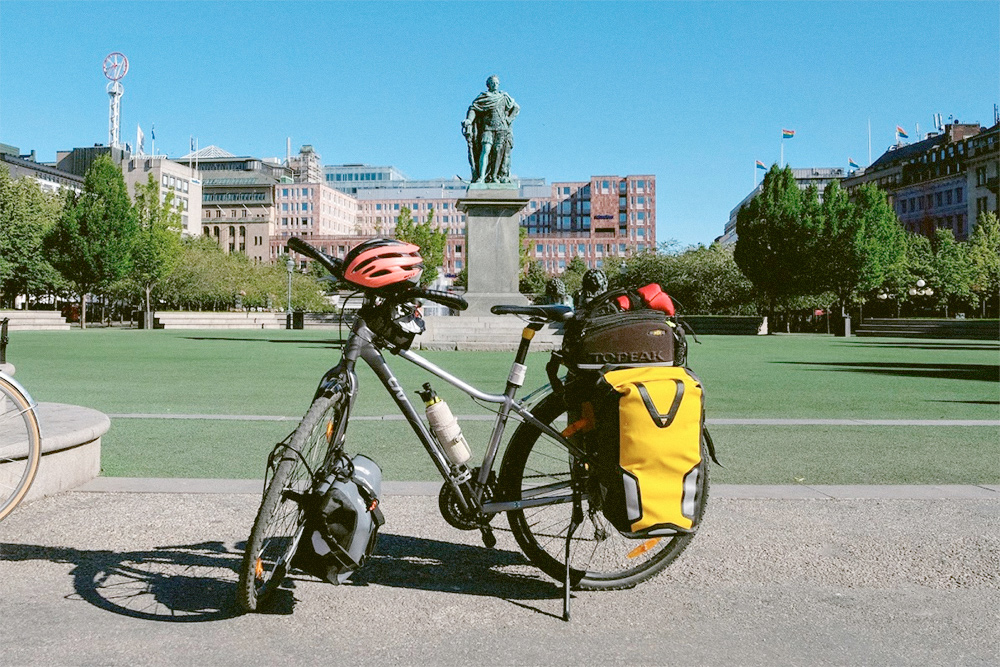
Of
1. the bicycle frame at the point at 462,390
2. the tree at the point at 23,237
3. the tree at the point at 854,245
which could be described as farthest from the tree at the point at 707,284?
the bicycle frame at the point at 462,390

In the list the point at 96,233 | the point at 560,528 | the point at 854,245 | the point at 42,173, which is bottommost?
the point at 560,528

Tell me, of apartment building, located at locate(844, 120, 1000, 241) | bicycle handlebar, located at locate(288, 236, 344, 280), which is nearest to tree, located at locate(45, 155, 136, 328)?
bicycle handlebar, located at locate(288, 236, 344, 280)

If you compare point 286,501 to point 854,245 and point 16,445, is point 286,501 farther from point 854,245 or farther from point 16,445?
point 854,245

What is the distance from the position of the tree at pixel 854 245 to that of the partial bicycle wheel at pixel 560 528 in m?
52.1

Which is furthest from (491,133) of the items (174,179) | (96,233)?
(174,179)

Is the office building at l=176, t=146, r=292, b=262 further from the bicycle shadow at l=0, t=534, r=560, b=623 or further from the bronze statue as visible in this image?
the bicycle shadow at l=0, t=534, r=560, b=623

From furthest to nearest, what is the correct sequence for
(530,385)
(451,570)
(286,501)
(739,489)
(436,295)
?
(530,385)
(739,489)
(451,570)
(436,295)
(286,501)

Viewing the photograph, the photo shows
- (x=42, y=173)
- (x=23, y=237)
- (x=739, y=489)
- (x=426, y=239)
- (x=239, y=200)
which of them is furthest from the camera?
(x=239, y=200)

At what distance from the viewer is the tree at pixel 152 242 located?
5544 cm

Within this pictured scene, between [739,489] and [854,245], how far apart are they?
165 feet

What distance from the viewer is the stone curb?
5.22 meters

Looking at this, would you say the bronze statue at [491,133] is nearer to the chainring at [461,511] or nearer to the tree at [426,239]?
the chainring at [461,511]

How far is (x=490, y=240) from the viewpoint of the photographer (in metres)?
26.3

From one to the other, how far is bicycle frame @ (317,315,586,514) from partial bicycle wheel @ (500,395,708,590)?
0.04 meters
